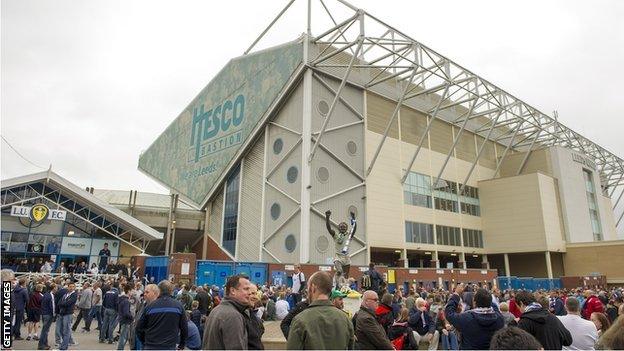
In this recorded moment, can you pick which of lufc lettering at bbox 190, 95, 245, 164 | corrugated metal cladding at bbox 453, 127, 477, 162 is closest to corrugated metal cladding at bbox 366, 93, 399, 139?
corrugated metal cladding at bbox 453, 127, 477, 162

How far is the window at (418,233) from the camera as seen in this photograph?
125 ft

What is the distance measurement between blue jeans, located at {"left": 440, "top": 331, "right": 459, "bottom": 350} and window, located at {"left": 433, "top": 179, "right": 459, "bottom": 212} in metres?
30.8

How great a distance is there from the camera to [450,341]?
1207 centimetres

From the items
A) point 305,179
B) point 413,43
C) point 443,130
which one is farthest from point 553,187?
point 305,179

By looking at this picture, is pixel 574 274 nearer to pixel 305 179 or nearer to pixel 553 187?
pixel 553 187

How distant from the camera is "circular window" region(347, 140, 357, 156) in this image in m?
35.6

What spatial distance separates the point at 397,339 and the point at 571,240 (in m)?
45.7

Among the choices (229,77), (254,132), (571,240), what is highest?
(229,77)

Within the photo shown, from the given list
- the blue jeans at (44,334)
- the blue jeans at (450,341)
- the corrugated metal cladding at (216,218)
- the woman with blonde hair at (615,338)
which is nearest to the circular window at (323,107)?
the corrugated metal cladding at (216,218)

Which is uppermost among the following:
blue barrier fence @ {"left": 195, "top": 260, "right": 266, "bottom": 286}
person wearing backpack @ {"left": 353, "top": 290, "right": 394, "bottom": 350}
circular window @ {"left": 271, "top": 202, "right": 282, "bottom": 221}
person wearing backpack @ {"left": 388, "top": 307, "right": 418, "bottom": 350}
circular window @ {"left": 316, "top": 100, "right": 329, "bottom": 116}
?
circular window @ {"left": 316, "top": 100, "right": 329, "bottom": 116}

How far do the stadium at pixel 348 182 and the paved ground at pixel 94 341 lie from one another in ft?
42.1

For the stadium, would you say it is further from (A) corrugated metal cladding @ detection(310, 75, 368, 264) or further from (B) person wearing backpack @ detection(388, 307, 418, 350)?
(B) person wearing backpack @ detection(388, 307, 418, 350)

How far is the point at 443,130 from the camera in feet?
149

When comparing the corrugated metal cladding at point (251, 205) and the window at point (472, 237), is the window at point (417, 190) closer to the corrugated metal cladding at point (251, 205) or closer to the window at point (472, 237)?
the window at point (472, 237)
